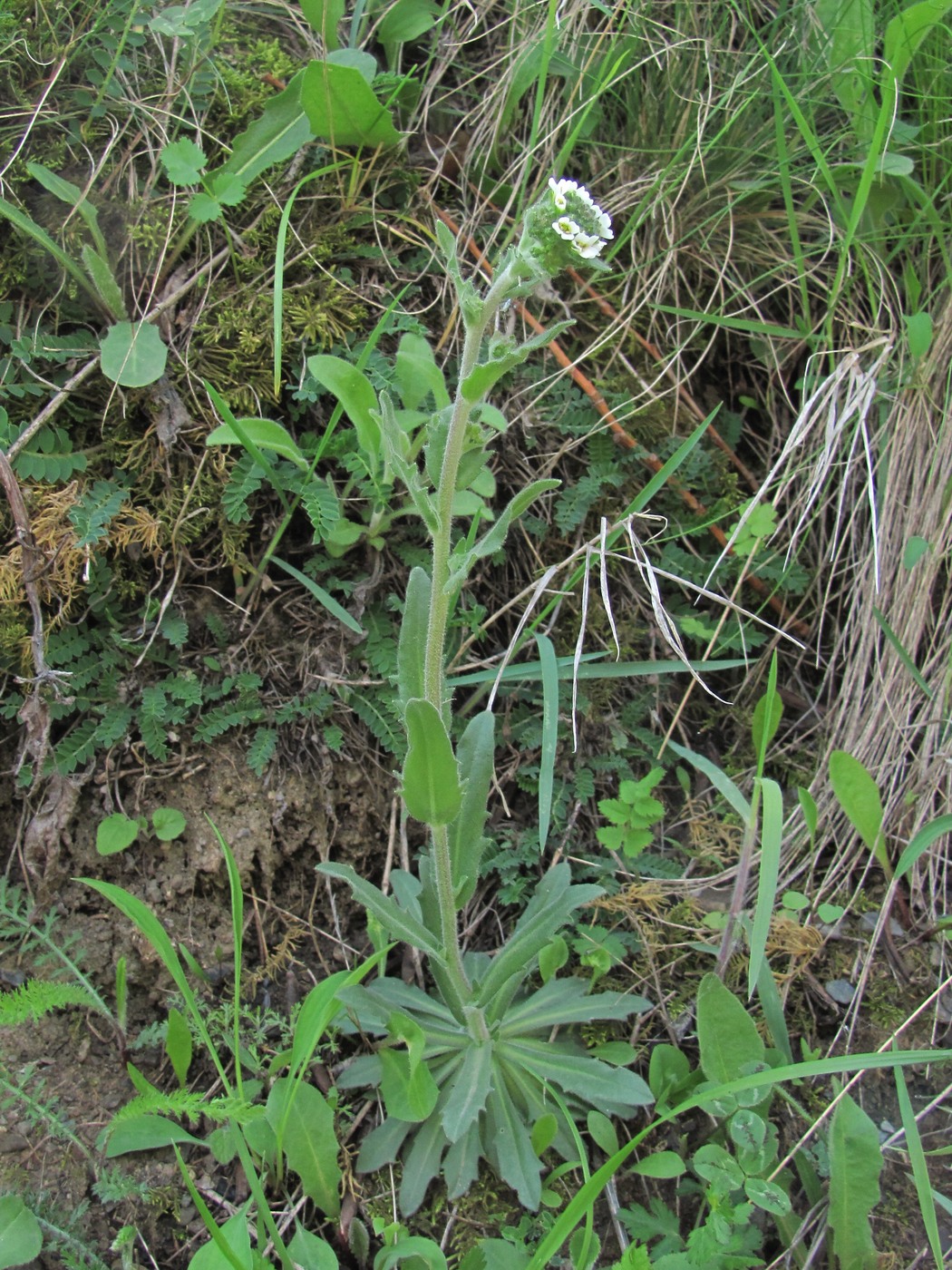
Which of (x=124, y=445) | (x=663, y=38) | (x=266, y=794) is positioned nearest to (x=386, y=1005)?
(x=266, y=794)

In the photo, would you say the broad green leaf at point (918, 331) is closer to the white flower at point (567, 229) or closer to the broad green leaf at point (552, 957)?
the white flower at point (567, 229)

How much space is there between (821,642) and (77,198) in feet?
7.27

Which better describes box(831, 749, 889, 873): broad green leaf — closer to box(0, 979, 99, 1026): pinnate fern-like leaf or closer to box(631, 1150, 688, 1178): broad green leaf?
box(631, 1150, 688, 1178): broad green leaf

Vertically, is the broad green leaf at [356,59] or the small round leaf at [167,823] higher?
the broad green leaf at [356,59]

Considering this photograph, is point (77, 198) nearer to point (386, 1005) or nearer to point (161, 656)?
point (161, 656)

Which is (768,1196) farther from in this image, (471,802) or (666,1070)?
(471,802)

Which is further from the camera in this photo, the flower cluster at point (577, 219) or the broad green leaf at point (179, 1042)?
the broad green leaf at point (179, 1042)

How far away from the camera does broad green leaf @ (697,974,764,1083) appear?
193 cm

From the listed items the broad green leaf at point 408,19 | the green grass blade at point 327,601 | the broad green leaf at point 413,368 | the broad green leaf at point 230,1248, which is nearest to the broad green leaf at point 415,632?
the green grass blade at point 327,601

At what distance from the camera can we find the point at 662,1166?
188 centimetres

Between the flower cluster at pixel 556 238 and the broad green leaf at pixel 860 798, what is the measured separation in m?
1.28

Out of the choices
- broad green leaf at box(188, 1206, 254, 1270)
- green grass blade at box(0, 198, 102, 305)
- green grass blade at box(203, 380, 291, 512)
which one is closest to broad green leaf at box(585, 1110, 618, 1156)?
broad green leaf at box(188, 1206, 254, 1270)

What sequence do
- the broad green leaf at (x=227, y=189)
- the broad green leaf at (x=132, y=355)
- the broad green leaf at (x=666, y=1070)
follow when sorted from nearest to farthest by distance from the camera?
1. the broad green leaf at (x=666, y=1070)
2. the broad green leaf at (x=132, y=355)
3. the broad green leaf at (x=227, y=189)

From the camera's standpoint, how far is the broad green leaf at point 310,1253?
1725mm
